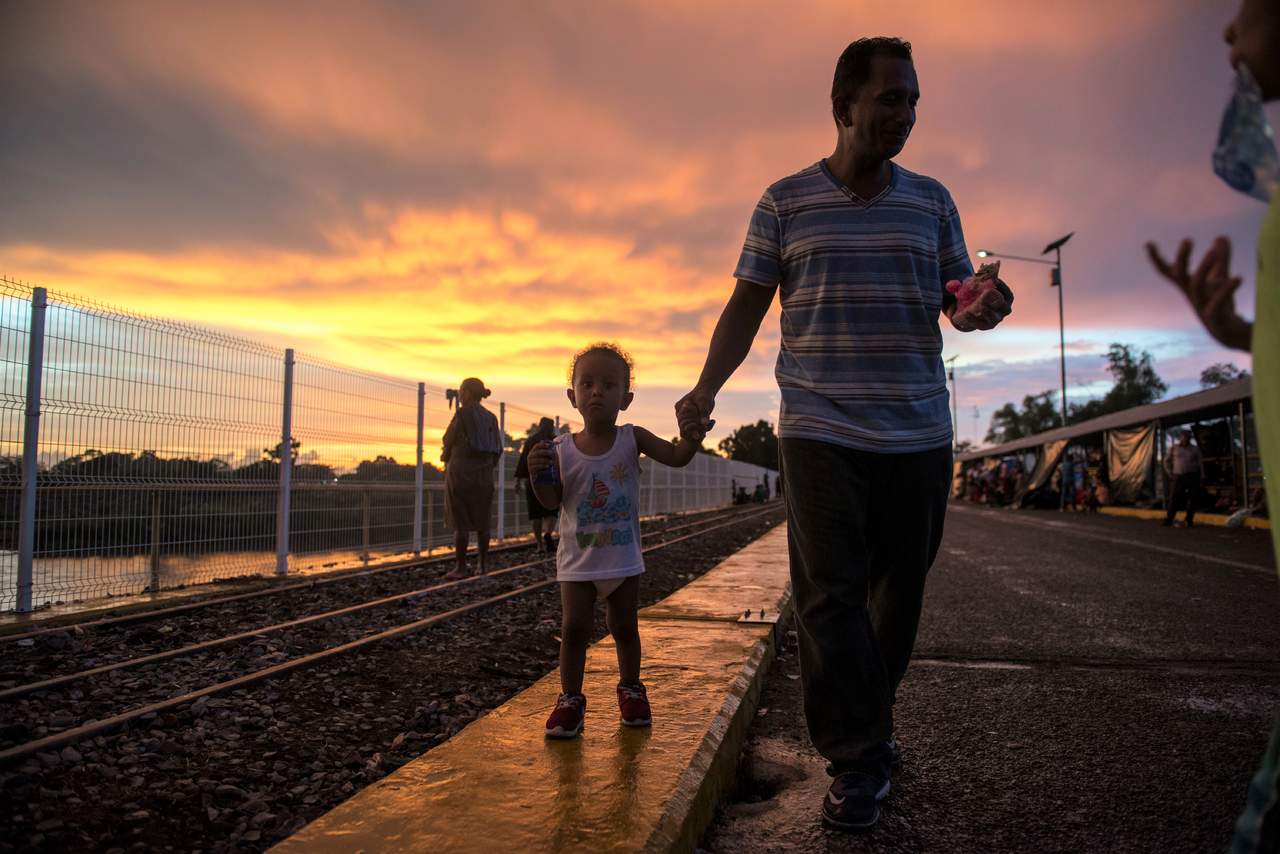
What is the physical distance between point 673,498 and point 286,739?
24213mm

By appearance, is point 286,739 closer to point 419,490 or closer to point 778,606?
point 778,606

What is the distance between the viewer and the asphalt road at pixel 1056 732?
2.16m

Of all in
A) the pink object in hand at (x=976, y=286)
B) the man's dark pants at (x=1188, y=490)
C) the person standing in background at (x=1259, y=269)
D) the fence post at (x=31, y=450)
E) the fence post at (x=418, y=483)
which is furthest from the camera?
the man's dark pants at (x=1188, y=490)

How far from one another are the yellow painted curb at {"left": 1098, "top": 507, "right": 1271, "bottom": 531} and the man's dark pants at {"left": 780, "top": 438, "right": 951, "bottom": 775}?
10.6 meters

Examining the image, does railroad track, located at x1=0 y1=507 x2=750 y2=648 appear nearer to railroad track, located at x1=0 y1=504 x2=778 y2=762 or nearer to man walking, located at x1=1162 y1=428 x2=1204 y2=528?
railroad track, located at x1=0 y1=504 x2=778 y2=762

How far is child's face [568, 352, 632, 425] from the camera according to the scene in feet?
8.93

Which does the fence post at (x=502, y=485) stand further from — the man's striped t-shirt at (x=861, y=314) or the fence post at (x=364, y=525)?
the man's striped t-shirt at (x=861, y=314)

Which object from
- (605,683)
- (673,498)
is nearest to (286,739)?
(605,683)

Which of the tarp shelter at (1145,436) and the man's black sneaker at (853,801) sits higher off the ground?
the tarp shelter at (1145,436)

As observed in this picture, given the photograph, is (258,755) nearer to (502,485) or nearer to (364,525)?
(364,525)

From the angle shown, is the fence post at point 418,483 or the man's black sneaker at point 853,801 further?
the fence post at point 418,483

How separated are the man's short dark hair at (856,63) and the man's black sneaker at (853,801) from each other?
72.2 inches

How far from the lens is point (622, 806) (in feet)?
6.42

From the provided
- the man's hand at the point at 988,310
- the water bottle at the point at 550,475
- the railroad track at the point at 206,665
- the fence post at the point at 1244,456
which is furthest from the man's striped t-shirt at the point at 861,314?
the fence post at the point at 1244,456
